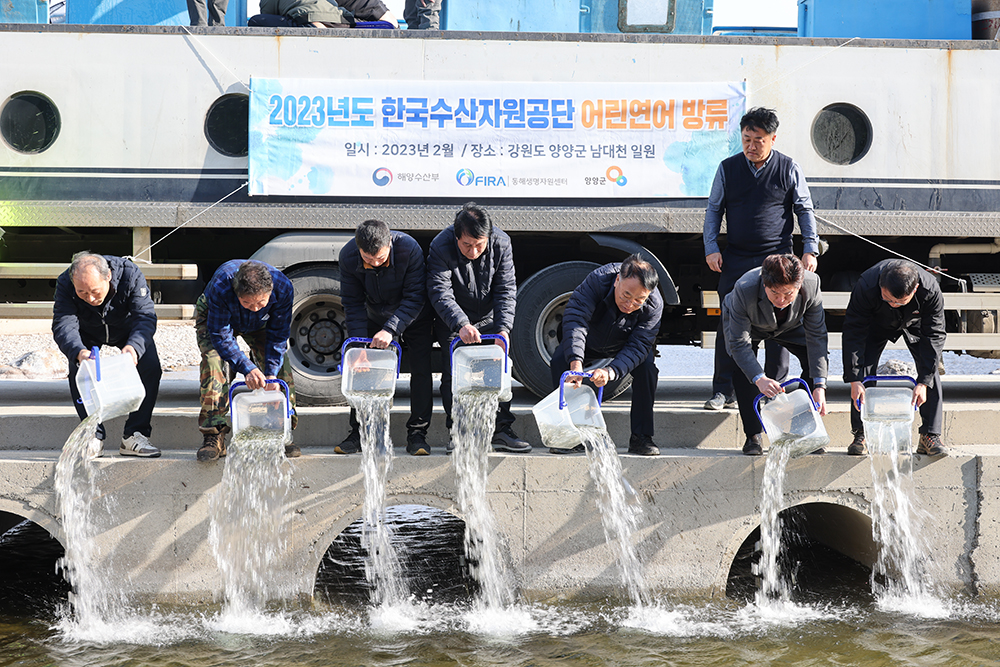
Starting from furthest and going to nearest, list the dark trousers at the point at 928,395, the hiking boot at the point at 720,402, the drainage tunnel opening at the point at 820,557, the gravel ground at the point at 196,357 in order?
the gravel ground at the point at 196,357, the hiking boot at the point at 720,402, the drainage tunnel opening at the point at 820,557, the dark trousers at the point at 928,395

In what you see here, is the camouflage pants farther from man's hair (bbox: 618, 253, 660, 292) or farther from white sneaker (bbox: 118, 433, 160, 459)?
man's hair (bbox: 618, 253, 660, 292)

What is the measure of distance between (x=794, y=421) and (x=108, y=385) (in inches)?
153

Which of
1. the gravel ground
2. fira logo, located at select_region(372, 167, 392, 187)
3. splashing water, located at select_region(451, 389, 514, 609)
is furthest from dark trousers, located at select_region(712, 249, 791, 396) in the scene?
the gravel ground

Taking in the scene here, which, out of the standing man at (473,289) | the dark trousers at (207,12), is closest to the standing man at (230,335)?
the standing man at (473,289)

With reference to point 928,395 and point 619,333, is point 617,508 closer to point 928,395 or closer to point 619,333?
point 619,333

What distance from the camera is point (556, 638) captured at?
185 inches

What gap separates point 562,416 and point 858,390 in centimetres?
175

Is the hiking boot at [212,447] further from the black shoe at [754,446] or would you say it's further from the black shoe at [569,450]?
the black shoe at [754,446]

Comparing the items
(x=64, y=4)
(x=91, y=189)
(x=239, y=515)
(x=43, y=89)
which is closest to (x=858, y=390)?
(x=239, y=515)

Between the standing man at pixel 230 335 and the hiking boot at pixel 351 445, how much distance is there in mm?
248

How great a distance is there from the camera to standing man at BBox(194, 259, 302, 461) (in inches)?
192

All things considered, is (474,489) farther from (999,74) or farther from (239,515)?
(999,74)

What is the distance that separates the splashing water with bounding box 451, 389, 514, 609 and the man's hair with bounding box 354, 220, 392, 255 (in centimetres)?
97

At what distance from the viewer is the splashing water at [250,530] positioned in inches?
195
